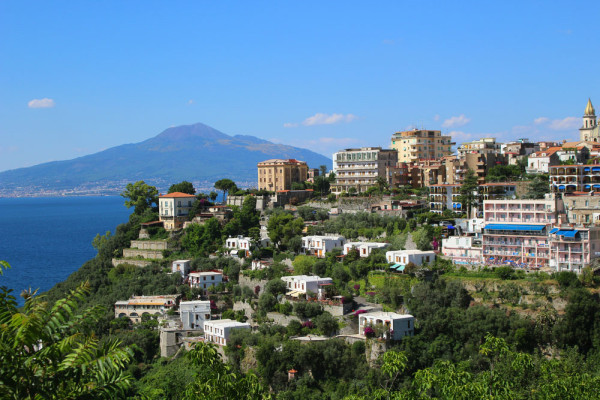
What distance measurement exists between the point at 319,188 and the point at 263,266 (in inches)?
791

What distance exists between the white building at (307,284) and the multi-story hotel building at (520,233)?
8.98 metres

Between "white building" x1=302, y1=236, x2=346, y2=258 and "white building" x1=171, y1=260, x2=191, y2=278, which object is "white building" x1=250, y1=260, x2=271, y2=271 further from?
"white building" x1=171, y1=260, x2=191, y2=278

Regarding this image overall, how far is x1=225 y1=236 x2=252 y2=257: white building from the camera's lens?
4375cm

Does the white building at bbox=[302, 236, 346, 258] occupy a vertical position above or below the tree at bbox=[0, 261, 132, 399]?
below

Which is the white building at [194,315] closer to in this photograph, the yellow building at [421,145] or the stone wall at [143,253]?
the stone wall at [143,253]

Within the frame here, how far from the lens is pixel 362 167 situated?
56438mm

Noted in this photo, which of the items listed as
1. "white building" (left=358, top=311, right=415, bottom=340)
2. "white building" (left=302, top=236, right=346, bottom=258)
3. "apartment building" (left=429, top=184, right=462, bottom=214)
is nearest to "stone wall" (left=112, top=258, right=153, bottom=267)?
"white building" (left=302, top=236, right=346, bottom=258)

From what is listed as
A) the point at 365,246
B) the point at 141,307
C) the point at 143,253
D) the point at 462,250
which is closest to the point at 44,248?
the point at 143,253

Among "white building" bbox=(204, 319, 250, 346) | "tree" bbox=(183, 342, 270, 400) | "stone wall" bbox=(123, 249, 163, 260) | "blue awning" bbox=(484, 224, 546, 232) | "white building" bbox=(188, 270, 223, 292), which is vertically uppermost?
"blue awning" bbox=(484, 224, 546, 232)

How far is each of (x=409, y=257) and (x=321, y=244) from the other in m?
7.67

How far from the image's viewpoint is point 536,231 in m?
33.5

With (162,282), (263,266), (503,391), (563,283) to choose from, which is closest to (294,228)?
(263,266)

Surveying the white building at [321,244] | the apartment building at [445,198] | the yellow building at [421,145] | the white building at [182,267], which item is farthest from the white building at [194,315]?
the yellow building at [421,145]

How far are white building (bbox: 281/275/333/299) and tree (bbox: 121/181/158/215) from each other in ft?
81.0
